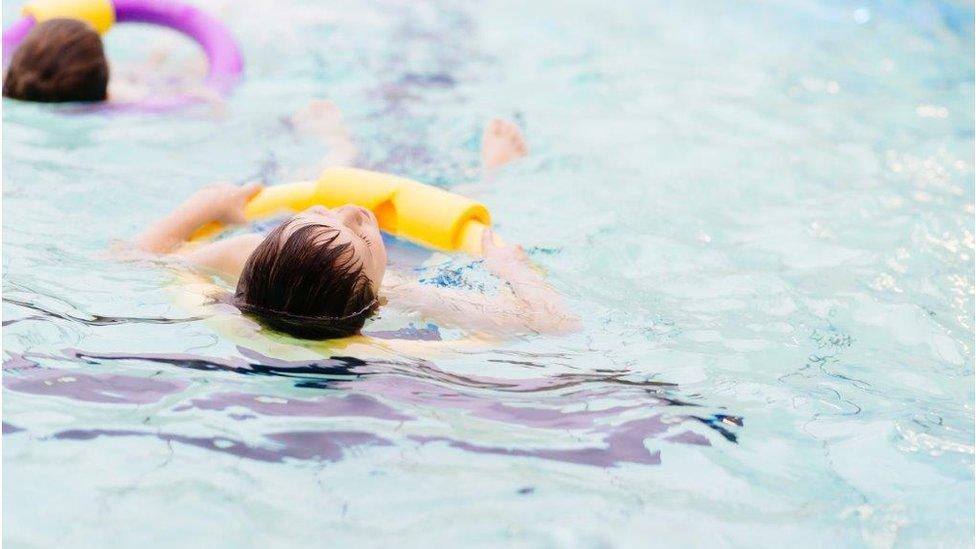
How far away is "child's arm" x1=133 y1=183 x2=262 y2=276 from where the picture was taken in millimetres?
3309

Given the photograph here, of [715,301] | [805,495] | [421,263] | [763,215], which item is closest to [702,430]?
[805,495]

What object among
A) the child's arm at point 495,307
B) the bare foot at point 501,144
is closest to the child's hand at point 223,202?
the child's arm at point 495,307

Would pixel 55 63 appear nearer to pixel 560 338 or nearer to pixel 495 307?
pixel 495 307

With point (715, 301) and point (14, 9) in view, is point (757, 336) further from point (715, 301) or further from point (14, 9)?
point (14, 9)

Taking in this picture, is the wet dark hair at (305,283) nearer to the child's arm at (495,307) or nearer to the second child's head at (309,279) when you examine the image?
the second child's head at (309,279)

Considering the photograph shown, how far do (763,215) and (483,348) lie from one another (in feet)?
6.05

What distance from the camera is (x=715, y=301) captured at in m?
3.58

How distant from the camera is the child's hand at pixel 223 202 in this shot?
147 inches

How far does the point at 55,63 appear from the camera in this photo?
475cm

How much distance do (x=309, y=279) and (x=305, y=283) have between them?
0.02 meters

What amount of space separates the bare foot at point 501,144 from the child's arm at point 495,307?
1403 millimetres

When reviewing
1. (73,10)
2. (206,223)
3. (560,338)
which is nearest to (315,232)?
(560,338)

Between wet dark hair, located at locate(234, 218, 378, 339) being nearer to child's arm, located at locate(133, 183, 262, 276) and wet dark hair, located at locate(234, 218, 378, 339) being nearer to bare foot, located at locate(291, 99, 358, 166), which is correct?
child's arm, located at locate(133, 183, 262, 276)

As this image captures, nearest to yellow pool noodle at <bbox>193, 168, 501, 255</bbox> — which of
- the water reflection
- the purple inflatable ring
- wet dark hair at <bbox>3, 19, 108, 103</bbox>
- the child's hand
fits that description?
the child's hand
